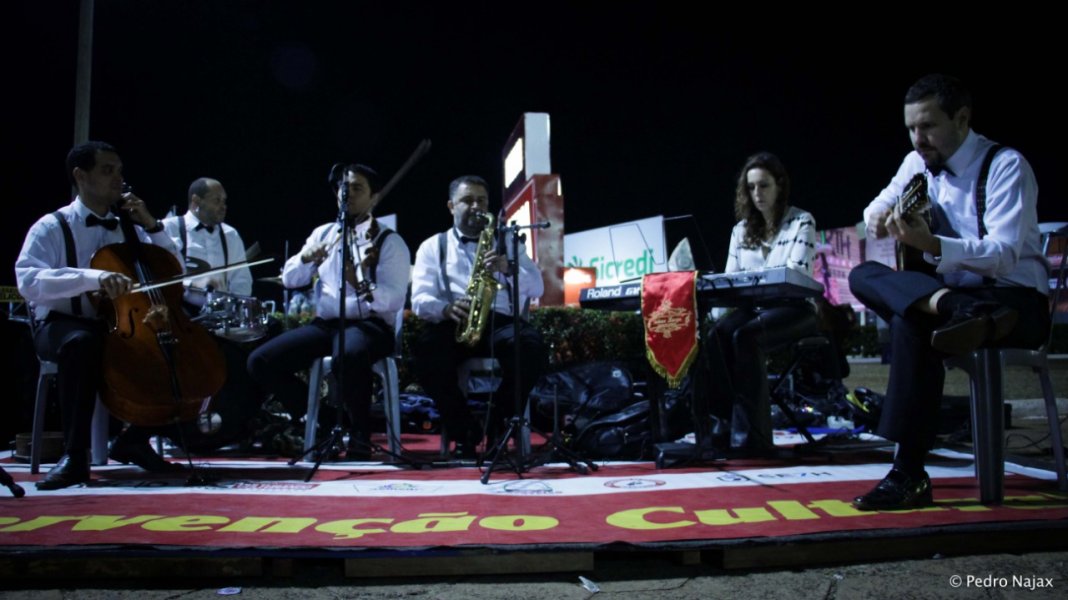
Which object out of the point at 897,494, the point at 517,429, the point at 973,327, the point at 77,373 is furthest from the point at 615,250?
the point at 973,327

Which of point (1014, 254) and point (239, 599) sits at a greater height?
point (1014, 254)

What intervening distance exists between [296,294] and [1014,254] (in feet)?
23.4

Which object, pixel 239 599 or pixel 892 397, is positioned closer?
pixel 239 599

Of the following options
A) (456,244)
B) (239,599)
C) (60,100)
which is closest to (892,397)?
(239,599)

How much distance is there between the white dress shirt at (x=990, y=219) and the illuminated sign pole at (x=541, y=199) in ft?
28.2

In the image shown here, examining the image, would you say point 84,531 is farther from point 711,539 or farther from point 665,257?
point 665,257

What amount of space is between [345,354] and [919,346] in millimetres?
2826

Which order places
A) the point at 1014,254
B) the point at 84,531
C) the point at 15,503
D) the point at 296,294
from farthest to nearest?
the point at 296,294 < the point at 15,503 < the point at 1014,254 < the point at 84,531

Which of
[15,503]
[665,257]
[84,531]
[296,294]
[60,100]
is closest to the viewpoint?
[84,531]

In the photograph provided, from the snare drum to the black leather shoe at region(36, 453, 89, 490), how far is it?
0.84 metres

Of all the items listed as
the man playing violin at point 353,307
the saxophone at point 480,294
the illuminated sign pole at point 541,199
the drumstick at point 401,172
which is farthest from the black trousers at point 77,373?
the illuminated sign pole at point 541,199

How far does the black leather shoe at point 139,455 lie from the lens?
11.9ft

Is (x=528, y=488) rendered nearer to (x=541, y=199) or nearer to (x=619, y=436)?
(x=619, y=436)

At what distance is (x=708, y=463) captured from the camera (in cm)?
373
